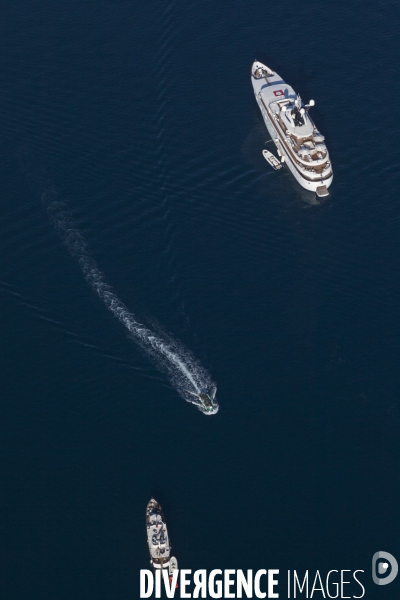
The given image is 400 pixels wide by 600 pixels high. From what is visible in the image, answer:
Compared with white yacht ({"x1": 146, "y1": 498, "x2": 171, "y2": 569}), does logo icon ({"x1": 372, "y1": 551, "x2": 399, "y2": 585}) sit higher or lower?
lower

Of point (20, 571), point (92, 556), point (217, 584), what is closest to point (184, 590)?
point (217, 584)

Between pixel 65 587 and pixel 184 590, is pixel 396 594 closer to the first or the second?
pixel 184 590

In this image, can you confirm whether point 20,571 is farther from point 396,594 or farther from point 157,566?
point 396,594

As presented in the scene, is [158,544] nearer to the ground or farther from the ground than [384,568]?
farther from the ground

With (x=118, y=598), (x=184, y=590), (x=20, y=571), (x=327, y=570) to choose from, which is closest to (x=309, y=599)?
(x=327, y=570)

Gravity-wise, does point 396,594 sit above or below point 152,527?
below

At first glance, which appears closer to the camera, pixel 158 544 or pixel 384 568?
pixel 158 544

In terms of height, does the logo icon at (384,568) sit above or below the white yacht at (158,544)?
below
